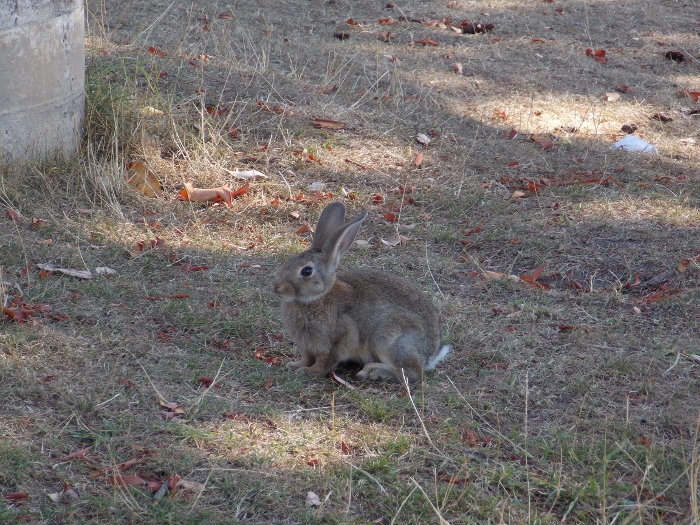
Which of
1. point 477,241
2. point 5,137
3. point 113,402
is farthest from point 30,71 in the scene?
point 477,241

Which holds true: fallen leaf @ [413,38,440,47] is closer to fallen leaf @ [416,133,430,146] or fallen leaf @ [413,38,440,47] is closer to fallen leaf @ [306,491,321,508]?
fallen leaf @ [416,133,430,146]

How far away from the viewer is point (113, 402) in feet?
12.5

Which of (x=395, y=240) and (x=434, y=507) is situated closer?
(x=434, y=507)

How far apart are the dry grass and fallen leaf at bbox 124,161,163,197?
0.09 meters

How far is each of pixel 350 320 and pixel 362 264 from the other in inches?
51.7

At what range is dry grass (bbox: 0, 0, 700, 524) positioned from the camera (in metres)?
3.44

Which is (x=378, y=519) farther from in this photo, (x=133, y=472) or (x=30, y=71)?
(x=30, y=71)

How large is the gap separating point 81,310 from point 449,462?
2.30 metres

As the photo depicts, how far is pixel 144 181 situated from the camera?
634cm

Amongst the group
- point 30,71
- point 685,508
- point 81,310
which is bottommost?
point 81,310

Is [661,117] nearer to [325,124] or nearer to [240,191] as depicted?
[325,124]

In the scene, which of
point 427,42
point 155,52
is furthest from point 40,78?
point 427,42

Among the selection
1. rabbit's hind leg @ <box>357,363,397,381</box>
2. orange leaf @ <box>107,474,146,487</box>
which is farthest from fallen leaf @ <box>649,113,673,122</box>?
orange leaf @ <box>107,474,146,487</box>

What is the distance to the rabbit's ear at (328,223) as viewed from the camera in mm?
4492
